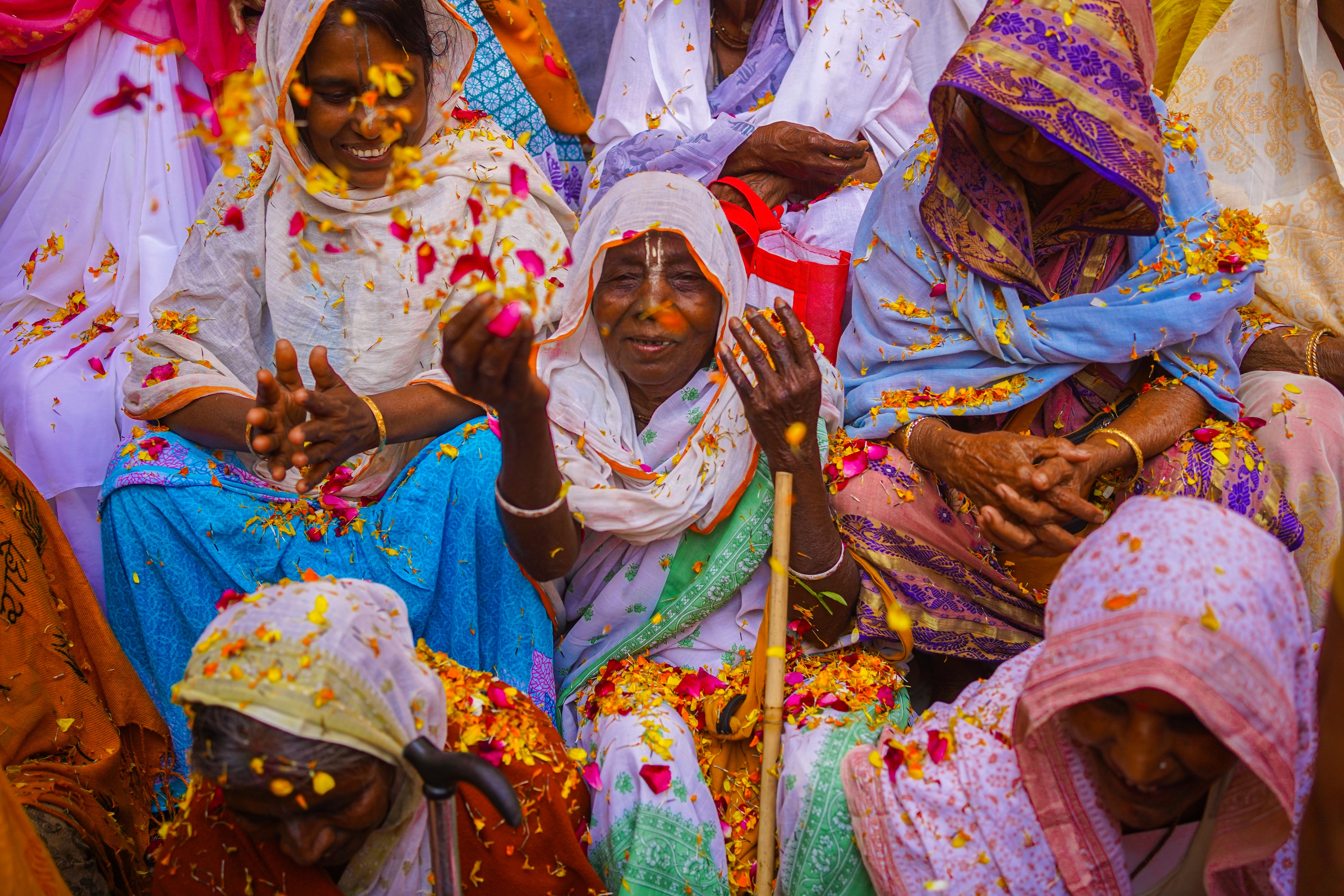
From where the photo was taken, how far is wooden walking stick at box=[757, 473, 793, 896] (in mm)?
2469

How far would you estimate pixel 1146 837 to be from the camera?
2.15 meters

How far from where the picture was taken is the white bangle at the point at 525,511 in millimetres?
2619

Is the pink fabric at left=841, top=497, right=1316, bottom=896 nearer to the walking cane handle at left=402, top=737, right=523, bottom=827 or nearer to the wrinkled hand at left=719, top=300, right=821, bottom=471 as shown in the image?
the wrinkled hand at left=719, top=300, right=821, bottom=471

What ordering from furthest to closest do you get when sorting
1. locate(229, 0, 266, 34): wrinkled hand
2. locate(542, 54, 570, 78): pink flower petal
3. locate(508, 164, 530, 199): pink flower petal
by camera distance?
1. locate(542, 54, 570, 78): pink flower petal
2. locate(229, 0, 266, 34): wrinkled hand
3. locate(508, 164, 530, 199): pink flower petal

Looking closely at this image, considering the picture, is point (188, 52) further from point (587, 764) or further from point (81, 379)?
point (587, 764)

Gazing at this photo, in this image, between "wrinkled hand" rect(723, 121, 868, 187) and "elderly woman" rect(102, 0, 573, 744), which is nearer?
"elderly woman" rect(102, 0, 573, 744)

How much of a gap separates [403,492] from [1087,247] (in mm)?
2282

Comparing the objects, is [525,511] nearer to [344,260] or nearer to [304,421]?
[304,421]

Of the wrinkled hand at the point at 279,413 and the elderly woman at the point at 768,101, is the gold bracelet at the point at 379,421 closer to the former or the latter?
the wrinkled hand at the point at 279,413

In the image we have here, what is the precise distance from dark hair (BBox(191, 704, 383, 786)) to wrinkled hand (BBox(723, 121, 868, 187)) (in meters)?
2.99

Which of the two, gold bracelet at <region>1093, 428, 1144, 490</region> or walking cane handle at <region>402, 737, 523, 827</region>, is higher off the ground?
gold bracelet at <region>1093, 428, 1144, 490</region>

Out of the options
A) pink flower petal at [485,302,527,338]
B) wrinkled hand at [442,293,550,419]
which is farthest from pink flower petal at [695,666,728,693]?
pink flower petal at [485,302,527,338]

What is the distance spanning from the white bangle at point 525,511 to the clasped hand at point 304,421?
0.45 m

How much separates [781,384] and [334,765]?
4.70 feet
